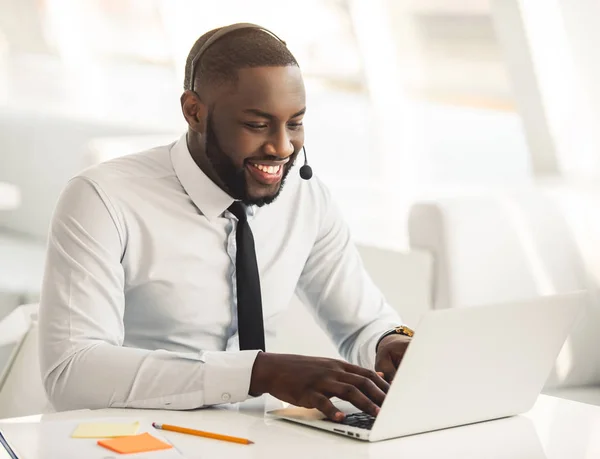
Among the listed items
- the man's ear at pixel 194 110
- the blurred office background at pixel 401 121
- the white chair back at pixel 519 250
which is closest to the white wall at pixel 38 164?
the blurred office background at pixel 401 121

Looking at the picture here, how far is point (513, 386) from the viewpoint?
147cm

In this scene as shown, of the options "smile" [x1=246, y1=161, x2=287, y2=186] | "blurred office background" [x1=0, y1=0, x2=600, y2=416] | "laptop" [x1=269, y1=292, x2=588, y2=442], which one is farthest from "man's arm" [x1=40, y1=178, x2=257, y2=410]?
"blurred office background" [x1=0, y1=0, x2=600, y2=416]

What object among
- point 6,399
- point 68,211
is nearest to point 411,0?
point 6,399

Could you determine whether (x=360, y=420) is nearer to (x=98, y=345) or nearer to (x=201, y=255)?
(x=98, y=345)

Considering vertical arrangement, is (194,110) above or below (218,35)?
below

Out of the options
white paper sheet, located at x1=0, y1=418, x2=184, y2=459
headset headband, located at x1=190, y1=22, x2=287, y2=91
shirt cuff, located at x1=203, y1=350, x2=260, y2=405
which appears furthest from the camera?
headset headband, located at x1=190, y1=22, x2=287, y2=91

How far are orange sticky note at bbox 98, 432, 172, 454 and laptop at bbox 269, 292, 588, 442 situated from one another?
0.23 meters

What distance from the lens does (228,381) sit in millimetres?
1553

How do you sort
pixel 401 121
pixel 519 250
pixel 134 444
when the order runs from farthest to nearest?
pixel 401 121 → pixel 519 250 → pixel 134 444

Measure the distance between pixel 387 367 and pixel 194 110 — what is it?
593mm

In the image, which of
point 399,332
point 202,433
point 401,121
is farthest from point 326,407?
point 401,121

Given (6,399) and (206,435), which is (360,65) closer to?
(6,399)

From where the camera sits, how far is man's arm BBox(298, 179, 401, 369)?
2.04 metres

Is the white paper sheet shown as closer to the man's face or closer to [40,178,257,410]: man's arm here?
[40,178,257,410]: man's arm
